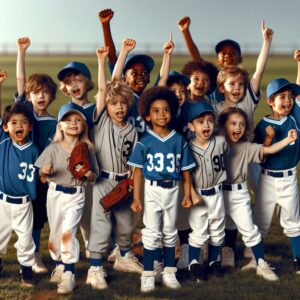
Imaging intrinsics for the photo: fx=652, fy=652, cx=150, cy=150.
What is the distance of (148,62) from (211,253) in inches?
81.3

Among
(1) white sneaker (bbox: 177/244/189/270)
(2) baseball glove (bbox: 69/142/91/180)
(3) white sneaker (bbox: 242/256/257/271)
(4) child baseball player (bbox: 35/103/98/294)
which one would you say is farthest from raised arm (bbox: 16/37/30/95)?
(3) white sneaker (bbox: 242/256/257/271)

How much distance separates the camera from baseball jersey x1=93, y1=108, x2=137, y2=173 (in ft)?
20.2

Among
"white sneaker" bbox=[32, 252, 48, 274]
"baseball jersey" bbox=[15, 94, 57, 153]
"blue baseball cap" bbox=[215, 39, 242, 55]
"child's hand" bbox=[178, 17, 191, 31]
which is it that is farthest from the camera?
"child's hand" bbox=[178, 17, 191, 31]

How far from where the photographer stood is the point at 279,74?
106 ft

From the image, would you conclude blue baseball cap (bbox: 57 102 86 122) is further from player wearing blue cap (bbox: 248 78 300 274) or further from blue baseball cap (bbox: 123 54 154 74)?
player wearing blue cap (bbox: 248 78 300 274)

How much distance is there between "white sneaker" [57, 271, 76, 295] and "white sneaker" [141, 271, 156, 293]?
0.65 m

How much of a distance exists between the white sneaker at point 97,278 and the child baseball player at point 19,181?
0.55 meters

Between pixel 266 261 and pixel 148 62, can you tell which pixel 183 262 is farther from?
pixel 148 62

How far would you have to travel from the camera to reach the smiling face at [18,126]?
19.7ft

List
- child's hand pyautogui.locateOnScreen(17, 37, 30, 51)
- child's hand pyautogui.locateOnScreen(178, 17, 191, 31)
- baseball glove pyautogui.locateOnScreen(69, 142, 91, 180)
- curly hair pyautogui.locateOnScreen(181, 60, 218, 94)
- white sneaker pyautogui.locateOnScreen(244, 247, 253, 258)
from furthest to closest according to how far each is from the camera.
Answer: child's hand pyautogui.locateOnScreen(178, 17, 191, 31) → white sneaker pyautogui.locateOnScreen(244, 247, 253, 258) → curly hair pyautogui.locateOnScreen(181, 60, 218, 94) → child's hand pyautogui.locateOnScreen(17, 37, 30, 51) → baseball glove pyautogui.locateOnScreen(69, 142, 91, 180)

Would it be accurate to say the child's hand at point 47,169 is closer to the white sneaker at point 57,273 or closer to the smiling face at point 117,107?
the smiling face at point 117,107

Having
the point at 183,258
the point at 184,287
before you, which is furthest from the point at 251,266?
the point at 184,287

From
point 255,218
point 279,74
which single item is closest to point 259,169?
point 255,218

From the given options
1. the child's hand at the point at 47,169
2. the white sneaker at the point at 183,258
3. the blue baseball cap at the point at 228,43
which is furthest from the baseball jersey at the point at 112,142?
the blue baseball cap at the point at 228,43
